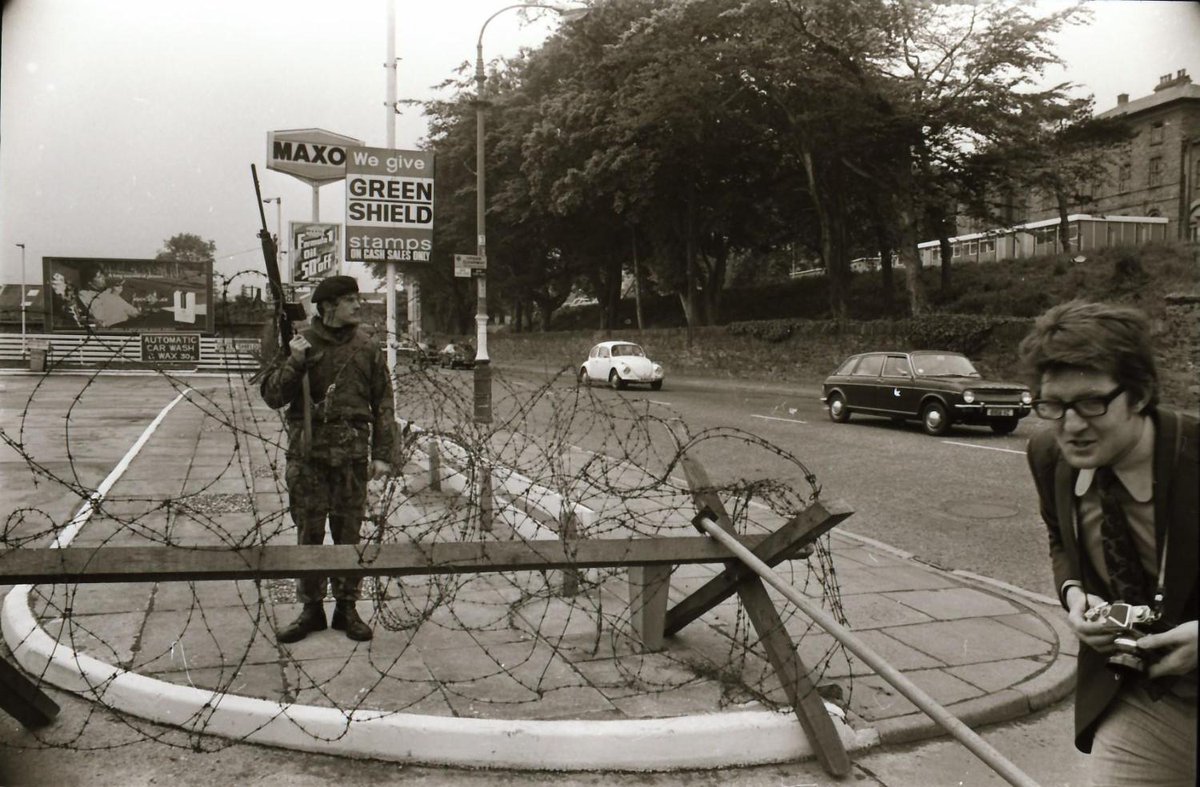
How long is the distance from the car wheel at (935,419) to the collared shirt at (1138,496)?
13.7m

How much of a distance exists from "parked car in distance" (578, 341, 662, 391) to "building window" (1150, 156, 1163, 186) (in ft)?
49.3

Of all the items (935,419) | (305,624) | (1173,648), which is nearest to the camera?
(1173,648)

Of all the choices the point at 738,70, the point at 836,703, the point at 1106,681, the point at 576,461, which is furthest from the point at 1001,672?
the point at 738,70

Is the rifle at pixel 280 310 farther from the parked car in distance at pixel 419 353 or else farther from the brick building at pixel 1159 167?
the brick building at pixel 1159 167

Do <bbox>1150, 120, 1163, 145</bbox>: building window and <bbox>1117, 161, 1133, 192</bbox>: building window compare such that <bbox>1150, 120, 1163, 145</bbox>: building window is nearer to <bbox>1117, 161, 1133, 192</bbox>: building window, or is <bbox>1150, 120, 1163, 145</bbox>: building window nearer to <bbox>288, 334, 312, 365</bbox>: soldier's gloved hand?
<bbox>288, 334, 312, 365</bbox>: soldier's gloved hand

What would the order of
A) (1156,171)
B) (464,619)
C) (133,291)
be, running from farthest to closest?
(133,291)
(1156,171)
(464,619)

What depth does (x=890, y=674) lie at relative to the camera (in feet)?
8.80

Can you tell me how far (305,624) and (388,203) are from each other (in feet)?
15.3

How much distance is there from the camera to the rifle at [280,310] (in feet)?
14.0

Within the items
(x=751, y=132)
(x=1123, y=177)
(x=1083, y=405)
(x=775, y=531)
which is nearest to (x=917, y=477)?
(x=775, y=531)

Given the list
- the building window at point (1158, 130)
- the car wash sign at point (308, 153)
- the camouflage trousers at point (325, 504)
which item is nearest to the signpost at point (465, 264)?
the car wash sign at point (308, 153)

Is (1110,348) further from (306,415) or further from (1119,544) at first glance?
(306,415)

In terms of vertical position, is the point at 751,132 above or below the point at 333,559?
above

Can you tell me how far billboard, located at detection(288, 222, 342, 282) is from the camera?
378 inches
